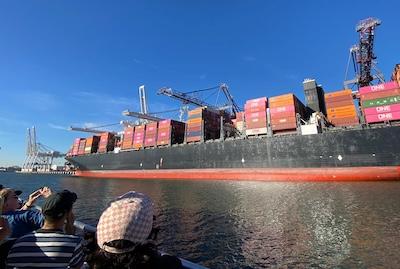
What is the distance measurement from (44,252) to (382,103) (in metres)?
32.6

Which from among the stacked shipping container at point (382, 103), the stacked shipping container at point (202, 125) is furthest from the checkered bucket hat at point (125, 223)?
the stacked shipping container at point (202, 125)

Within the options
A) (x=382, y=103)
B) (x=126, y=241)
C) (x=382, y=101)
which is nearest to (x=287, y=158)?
(x=382, y=103)

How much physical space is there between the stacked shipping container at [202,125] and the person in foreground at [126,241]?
38170mm

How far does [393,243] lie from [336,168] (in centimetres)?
2082

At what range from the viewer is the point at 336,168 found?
90.8ft

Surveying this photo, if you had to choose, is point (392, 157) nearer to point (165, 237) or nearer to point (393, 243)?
point (393, 243)

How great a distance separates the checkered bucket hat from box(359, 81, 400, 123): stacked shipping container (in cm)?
3095

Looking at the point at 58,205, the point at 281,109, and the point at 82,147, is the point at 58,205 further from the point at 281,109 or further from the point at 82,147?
the point at 82,147

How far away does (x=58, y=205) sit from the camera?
2.78m

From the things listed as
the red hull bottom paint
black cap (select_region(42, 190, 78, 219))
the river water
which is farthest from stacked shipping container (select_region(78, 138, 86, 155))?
black cap (select_region(42, 190, 78, 219))

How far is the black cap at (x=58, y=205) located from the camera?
8.86 feet

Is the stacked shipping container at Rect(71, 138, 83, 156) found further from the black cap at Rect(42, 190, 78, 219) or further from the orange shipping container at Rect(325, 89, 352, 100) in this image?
the black cap at Rect(42, 190, 78, 219)

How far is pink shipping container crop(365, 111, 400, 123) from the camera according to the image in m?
25.8

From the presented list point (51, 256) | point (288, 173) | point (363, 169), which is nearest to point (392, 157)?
point (363, 169)
